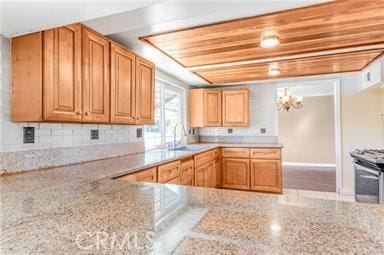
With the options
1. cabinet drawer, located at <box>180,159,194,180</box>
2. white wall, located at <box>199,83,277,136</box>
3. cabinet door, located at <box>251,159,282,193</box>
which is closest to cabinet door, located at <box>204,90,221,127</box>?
white wall, located at <box>199,83,277,136</box>

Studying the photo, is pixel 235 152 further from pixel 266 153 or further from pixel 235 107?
pixel 235 107

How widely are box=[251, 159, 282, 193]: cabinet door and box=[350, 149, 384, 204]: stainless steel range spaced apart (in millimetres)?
1389

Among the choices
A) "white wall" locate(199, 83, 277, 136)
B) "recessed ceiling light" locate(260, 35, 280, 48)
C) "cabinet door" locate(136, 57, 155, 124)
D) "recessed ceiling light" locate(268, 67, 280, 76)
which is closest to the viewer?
"recessed ceiling light" locate(260, 35, 280, 48)

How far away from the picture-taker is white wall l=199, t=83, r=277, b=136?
477 cm

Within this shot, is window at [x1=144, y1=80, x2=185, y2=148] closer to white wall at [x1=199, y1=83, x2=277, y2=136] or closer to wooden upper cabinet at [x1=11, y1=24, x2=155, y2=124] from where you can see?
A: wooden upper cabinet at [x1=11, y1=24, x2=155, y2=124]

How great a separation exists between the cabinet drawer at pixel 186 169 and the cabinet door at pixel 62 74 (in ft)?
4.72

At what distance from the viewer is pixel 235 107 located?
475 centimetres

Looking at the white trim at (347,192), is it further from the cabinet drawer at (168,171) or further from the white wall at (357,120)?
the cabinet drawer at (168,171)

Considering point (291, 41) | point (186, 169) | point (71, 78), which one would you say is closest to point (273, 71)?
point (291, 41)

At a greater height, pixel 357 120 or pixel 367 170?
pixel 357 120

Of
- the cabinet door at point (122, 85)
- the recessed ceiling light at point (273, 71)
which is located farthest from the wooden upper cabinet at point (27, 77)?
the recessed ceiling light at point (273, 71)

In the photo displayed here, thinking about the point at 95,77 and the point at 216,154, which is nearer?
the point at 95,77

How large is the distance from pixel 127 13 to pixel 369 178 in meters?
2.89

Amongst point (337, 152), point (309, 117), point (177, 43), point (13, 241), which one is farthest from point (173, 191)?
point (309, 117)
